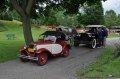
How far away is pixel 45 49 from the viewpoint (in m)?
14.7

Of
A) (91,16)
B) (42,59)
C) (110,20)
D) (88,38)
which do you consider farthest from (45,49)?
(110,20)

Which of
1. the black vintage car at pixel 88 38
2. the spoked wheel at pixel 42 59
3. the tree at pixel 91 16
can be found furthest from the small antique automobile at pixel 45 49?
the tree at pixel 91 16

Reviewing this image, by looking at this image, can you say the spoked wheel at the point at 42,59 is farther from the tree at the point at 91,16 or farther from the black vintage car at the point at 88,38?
the tree at the point at 91,16

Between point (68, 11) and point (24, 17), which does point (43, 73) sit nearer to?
point (24, 17)

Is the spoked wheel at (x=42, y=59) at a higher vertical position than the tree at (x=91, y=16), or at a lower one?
lower

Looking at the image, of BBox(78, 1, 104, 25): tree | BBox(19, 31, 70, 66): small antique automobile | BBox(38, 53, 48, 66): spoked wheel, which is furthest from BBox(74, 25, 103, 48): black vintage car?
BBox(78, 1, 104, 25): tree

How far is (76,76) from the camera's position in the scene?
36.8 ft

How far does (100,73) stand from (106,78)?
26.3 inches

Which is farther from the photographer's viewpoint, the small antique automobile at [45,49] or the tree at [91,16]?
the tree at [91,16]

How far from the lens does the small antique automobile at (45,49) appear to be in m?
14.3

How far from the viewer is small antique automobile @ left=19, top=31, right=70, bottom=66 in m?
14.3

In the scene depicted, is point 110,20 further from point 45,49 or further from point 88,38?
point 45,49

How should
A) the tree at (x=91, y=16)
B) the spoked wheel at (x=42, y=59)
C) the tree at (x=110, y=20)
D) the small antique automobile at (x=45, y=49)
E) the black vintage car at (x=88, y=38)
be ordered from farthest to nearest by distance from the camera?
the tree at (x=110, y=20) → the tree at (x=91, y=16) → the black vintage car at (x=88, y=38) → the small antique automobile at (x=45, y=49) → the spoked wheel at (x=42, y=59)

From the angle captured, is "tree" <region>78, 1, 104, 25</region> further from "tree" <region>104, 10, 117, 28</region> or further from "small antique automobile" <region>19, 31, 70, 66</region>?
"small antique automobile" <region>19, 31, 70, 66</region>
